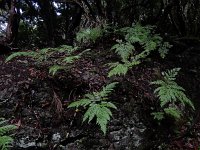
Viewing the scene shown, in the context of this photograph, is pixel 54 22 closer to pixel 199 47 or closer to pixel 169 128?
pixel 199 47

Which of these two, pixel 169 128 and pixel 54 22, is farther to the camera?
pixel 54 22

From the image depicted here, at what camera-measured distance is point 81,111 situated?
3.95m

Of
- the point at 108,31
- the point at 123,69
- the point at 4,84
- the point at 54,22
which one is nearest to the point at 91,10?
the point at 108,31

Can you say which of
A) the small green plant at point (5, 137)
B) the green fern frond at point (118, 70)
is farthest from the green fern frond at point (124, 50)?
the small green plant at point (5, 137)

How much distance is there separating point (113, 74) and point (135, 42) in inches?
41.7

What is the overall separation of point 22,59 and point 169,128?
2.64 m

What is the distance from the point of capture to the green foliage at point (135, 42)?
4668 millimetres

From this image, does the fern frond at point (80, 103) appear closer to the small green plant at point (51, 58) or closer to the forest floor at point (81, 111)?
the forest floor at point (81, 111)

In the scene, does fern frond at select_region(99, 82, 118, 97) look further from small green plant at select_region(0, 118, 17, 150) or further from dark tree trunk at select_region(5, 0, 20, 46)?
dark tree trunk at select_region(5, 0, 20, 46)

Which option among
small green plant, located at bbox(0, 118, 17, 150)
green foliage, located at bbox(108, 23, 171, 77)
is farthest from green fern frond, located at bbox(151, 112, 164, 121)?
small green plant, located at bbox(0, 118, 17, 150)

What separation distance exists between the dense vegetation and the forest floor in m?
0.01

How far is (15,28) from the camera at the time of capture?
19.3 ft

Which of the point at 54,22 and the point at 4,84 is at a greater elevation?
the point at 54,22

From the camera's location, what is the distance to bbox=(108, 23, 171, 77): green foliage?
4.67 m
